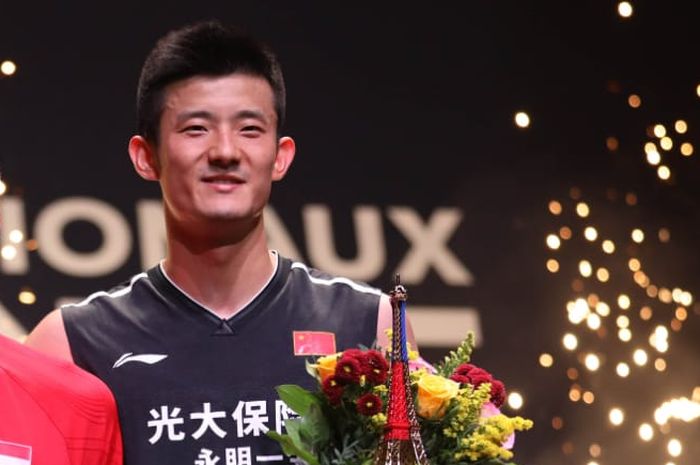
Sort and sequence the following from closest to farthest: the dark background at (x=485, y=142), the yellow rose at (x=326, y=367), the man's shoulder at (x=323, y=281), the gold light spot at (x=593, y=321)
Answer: the yellow rose at (x=326, y=367)
the man's shoulder at (x=323, y=281)
the dark background at (x=485, y=142)
the gold light spot at (x=593, y=321)

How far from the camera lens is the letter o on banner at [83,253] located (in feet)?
11.9

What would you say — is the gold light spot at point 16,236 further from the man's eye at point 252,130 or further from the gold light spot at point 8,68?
the man's eye at point 252,130

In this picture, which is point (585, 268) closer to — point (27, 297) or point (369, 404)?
point (27, 297)

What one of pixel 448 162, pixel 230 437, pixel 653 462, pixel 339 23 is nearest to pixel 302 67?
pixel 339 23

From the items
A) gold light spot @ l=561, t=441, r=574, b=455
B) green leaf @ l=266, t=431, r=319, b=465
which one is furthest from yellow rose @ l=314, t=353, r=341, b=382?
gold light spot @ l=561, t=441, r=574, b=455

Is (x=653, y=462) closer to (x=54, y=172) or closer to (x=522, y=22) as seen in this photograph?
(x=522, y=22)

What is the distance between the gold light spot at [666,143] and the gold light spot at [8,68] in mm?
1840

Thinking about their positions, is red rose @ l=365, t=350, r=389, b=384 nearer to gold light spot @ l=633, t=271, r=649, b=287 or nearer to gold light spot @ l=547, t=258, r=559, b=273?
gold light spot @ l=547, t=258, r=559, b=273

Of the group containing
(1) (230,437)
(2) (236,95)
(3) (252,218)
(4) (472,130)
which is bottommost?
(1) (230,437)

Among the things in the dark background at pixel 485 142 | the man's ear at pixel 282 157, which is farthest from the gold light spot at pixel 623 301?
the man's ear at pixel 282 157

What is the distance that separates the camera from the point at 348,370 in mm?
2098

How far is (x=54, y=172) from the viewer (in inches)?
143

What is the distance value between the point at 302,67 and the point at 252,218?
1.60m

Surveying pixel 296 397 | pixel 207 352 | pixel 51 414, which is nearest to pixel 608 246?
pixel 207 352
